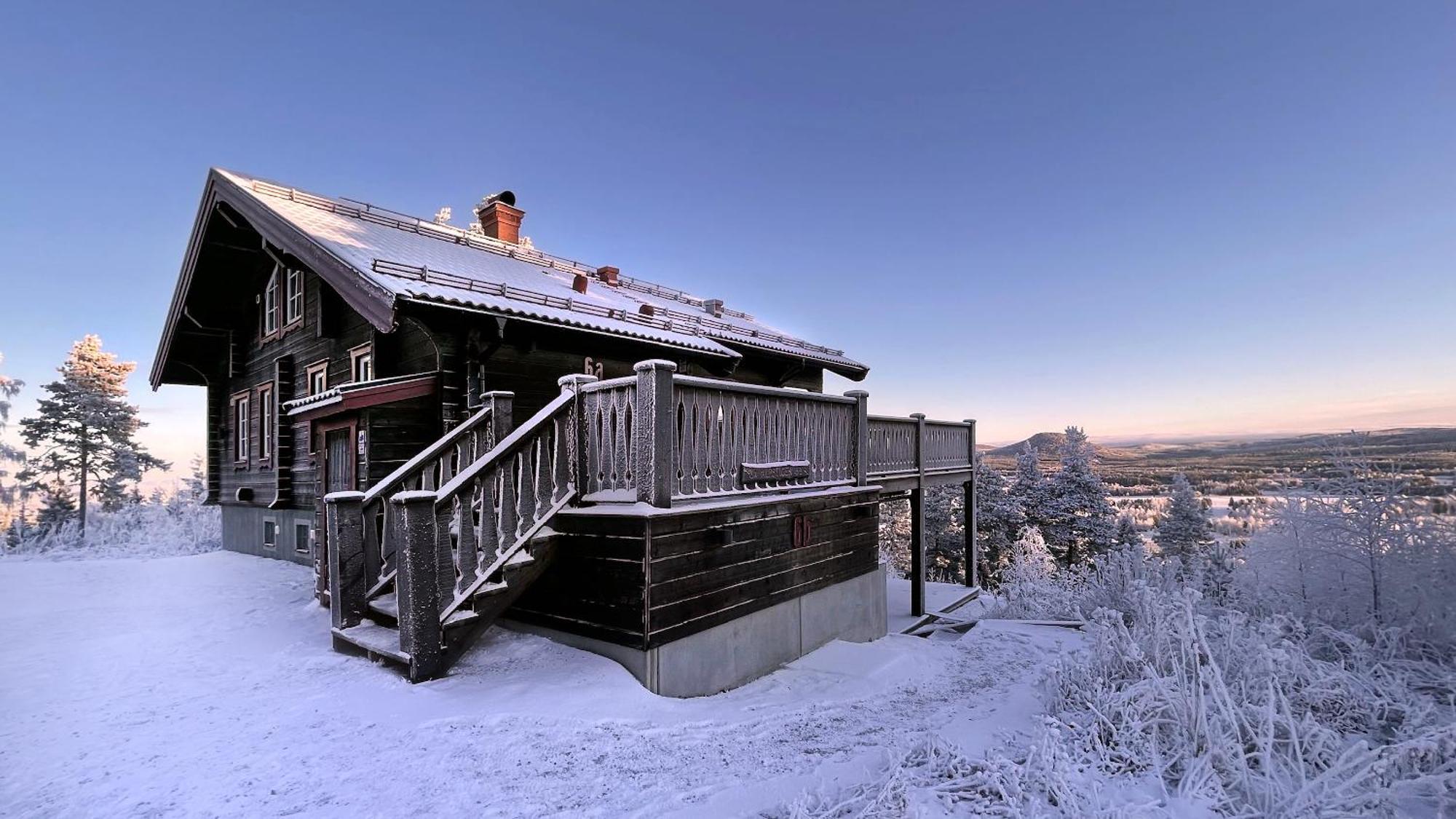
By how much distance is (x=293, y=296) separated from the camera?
11789 mm

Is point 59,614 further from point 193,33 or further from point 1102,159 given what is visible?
point 1102,159

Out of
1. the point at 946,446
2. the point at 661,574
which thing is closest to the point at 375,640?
the point at 661,574

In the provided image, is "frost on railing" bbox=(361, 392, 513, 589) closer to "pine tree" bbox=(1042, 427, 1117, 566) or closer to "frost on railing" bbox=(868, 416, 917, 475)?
"frost on railing" bbox=(868, 416, 917, 475)

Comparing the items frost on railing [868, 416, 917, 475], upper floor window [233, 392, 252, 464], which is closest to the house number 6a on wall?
frost on railing [868, 416, 917, 475]

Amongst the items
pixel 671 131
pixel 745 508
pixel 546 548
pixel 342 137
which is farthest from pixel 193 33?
pixel 745 508

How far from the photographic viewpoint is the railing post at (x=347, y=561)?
Result: 5.23 metres

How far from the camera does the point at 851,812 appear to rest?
2867mm

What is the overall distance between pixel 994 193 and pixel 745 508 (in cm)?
1520

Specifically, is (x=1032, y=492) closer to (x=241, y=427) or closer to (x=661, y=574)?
(x=661, y=574)

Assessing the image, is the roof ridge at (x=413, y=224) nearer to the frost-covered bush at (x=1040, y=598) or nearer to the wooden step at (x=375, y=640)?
the wooden step at (x=375, y=640)

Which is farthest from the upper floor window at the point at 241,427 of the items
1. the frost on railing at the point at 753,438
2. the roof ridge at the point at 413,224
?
the frost on railing at the point at 753,438

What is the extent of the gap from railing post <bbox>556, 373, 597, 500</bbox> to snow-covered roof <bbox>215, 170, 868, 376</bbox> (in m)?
3.32

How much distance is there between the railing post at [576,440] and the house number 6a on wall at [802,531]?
101 inches

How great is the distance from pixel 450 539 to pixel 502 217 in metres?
12.1
